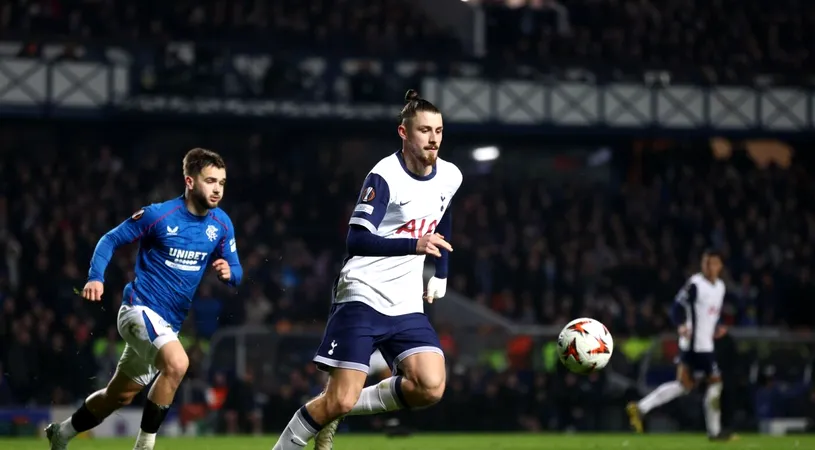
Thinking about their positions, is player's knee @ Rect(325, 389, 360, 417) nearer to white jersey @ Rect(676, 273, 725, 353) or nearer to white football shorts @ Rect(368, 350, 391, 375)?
white jersey @ Rect(676, 273, 725, 353)

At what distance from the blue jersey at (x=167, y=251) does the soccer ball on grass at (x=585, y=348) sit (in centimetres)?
248

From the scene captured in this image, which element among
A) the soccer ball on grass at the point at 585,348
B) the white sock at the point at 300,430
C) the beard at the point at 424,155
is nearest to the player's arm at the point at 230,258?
the white sock at the point at 300,430

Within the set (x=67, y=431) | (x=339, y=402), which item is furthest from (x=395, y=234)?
(x=67, y=431)

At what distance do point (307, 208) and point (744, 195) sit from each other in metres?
9.68

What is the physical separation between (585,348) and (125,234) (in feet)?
11.0

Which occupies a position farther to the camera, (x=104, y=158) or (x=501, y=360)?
(x=104, y=158)

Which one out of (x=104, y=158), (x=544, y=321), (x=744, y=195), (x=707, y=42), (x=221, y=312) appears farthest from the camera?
(x=707, y=42)

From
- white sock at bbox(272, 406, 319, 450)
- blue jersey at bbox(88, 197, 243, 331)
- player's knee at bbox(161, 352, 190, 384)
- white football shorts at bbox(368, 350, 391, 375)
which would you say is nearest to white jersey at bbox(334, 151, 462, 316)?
white sock at bbox(272, 406, 319, 450)

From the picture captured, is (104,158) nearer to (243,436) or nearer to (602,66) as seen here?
(243,436)

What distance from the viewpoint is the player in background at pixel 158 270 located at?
9.27 metres

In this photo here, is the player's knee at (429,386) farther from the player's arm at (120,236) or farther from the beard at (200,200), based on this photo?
the player's arm at (120,236)

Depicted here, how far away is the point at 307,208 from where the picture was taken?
26.0 metres

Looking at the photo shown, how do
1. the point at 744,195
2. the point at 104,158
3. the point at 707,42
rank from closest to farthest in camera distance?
the point at 104,158
the point at 744,195
the point at 707,42

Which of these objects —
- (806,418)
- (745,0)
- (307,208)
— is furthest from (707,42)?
(806,418)
